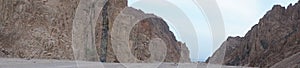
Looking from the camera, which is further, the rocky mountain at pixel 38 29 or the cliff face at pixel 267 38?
the cliff face at pixel 267 38

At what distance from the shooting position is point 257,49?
3295 inches

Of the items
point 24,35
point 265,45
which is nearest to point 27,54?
point 24,35

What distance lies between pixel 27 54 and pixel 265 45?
6015 centimetres

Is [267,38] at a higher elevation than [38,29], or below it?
below

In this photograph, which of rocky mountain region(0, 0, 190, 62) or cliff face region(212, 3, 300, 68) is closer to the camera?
rocky mountain region(0, 0, 190, 62)

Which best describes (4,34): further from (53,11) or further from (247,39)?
(247,39)

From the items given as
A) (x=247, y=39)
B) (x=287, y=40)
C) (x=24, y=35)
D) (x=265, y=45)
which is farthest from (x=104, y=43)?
(x=247, y=39)

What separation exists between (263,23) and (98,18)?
54204 mm

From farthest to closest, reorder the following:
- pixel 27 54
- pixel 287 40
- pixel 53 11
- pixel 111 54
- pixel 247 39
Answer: pixel 247 39 → pixel 287 40 → pixel 111 54 → pixel 53 11 → pixel 27 54

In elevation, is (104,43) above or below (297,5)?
below

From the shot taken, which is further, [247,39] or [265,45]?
[247,39]

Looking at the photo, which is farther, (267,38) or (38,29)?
(267,38)

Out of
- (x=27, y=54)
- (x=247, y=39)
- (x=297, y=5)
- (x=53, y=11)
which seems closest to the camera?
(x=27, y=54)

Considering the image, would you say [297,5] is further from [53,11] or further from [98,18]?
[53,11]
